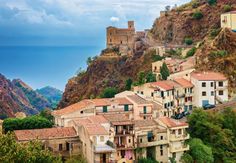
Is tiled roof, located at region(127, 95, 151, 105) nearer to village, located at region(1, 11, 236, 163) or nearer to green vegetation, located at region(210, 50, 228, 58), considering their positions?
village, located at region(1, 11, 236, 163)

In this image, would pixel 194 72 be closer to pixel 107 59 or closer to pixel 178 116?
pixel 178 116

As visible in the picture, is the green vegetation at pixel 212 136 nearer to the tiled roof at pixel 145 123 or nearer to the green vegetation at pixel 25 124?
the tiled roof at pixel 145 123

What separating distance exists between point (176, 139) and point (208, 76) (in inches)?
875

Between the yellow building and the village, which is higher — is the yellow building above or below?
above

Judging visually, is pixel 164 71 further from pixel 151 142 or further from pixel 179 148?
pixel 151 142

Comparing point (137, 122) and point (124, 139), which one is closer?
point (124, 139)

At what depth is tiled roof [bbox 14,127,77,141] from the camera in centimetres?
5384

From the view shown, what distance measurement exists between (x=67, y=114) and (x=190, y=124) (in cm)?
1491

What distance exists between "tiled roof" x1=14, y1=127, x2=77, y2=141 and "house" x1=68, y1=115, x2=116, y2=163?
1507 millimetres

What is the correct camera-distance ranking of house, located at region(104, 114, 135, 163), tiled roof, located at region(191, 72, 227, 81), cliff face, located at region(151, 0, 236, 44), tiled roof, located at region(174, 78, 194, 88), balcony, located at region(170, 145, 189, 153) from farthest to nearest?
cliff face, located at region(151, 0, 236, 44) < tiled roof, located at region(174, 78, 194, 88) < tiled roof, located at region(191, 72, 227, 81) < balcony, located at region(170, 145, 189, 153) < house, located at region(104, 114, 135, 163)

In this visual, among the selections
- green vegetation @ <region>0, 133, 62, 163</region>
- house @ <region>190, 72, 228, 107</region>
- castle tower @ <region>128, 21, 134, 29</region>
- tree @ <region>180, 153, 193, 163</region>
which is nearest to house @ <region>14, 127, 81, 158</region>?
green vegetation @ <region>0, 133, 62, 163</region>

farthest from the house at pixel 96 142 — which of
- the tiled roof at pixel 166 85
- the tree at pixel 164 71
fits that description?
the tree at pixel 164 71

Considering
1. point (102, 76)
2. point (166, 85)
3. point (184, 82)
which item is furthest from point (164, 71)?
point (102, 76)

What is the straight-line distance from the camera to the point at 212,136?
61188mm
